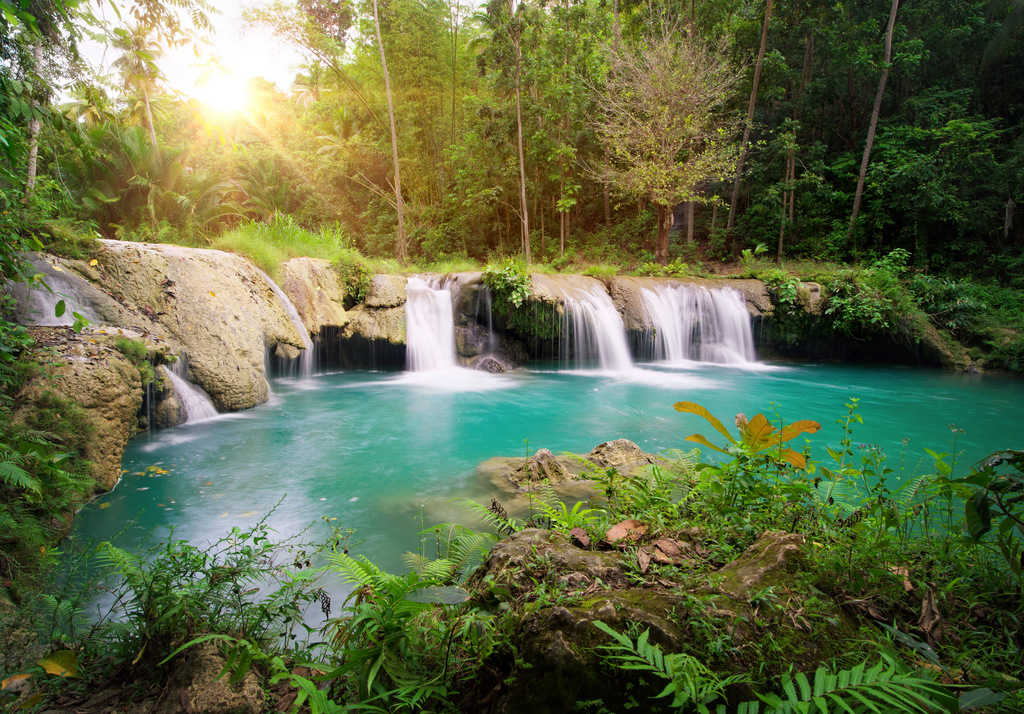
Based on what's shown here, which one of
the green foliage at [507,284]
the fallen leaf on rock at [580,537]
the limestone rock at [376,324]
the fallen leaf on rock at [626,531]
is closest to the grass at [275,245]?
the limestone rock at [376,324]

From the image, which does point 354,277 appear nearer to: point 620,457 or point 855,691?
point 620,457

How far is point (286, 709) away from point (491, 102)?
19.8m

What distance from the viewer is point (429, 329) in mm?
11828

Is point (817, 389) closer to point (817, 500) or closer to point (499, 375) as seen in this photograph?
point (499, 375)

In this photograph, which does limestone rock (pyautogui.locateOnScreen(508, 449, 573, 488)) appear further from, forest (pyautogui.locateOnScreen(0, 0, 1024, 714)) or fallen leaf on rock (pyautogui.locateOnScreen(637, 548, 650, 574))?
fallen leaf on rock (pyautogui.locateOnScreen(637, 548, 650, 574))

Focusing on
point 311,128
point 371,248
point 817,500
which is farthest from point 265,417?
point 311,128

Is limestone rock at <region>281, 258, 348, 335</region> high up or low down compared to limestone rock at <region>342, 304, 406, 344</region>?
up

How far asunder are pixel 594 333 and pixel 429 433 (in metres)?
6.56

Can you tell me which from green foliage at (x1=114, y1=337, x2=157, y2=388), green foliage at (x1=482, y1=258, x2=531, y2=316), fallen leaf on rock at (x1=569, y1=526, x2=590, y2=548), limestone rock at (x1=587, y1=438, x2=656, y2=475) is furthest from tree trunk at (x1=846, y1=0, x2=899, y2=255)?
green foliage at (x1=114, y1=337, x2=157, y2=388)

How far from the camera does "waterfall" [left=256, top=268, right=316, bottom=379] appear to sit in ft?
30.8

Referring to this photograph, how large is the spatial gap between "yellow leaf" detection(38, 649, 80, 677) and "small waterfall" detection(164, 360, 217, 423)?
18.8 feet

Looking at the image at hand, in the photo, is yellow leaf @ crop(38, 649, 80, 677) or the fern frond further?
yellow leaf @ crop(38, 649, 80, 677)

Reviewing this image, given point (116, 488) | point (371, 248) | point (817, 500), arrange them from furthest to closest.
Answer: point (371, 248)
point (116, 488)
point (817, 500)

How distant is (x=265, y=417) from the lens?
7.34 metres
